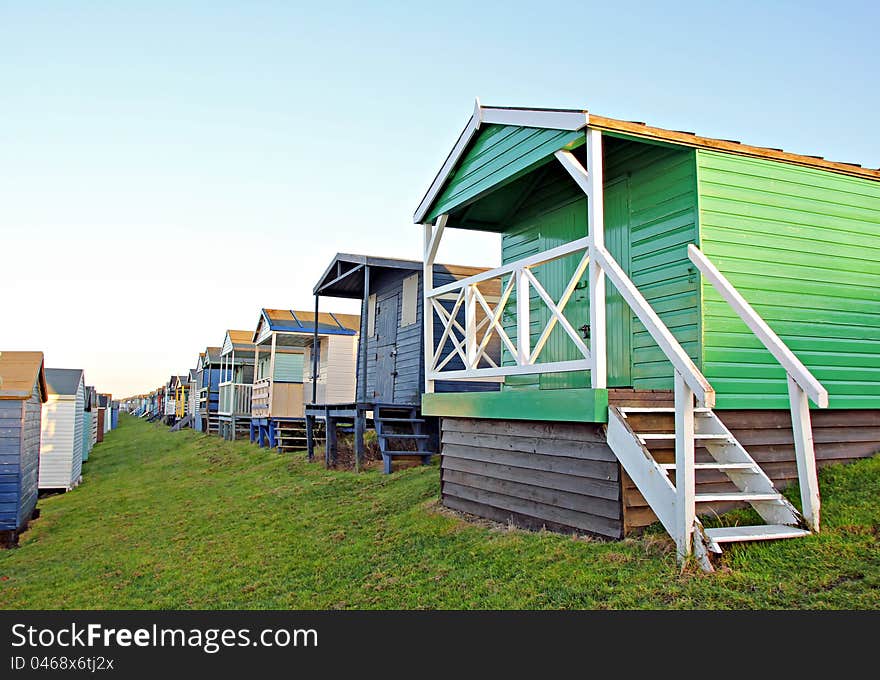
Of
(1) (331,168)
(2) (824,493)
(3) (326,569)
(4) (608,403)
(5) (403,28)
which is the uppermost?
(5) (403,28)

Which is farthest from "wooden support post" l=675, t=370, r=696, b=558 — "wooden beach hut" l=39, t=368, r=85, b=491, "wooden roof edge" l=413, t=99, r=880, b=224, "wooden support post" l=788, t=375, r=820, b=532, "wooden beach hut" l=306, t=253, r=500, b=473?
"wooden beach hut" l=39, t=368, r=85, b=491

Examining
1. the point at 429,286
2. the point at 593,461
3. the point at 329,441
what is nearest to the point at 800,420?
the point at 593,461

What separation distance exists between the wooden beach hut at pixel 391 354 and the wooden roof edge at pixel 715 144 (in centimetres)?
554

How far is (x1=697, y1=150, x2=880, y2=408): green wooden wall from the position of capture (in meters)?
6.02

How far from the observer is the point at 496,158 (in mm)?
7379

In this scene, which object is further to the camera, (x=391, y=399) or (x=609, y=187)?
(x=391, y=399)

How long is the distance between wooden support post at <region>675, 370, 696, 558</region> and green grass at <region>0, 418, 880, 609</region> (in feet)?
0.80

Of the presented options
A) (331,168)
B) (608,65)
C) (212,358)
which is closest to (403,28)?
(608,65)

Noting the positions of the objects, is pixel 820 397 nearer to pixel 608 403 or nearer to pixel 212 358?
pixel 608 403

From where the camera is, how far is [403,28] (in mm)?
10938

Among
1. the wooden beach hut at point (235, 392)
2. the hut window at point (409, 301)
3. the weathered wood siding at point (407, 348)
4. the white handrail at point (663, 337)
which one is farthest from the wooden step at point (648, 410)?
the wooden beach hut at point (235, 392)

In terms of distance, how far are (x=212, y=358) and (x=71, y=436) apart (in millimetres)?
17390

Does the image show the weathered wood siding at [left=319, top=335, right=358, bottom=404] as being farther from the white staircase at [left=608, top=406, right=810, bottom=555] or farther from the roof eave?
the white staircase at [left=608, top=406, right=810, bottom=555]

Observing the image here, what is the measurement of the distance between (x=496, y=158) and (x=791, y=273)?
10.4 ft
